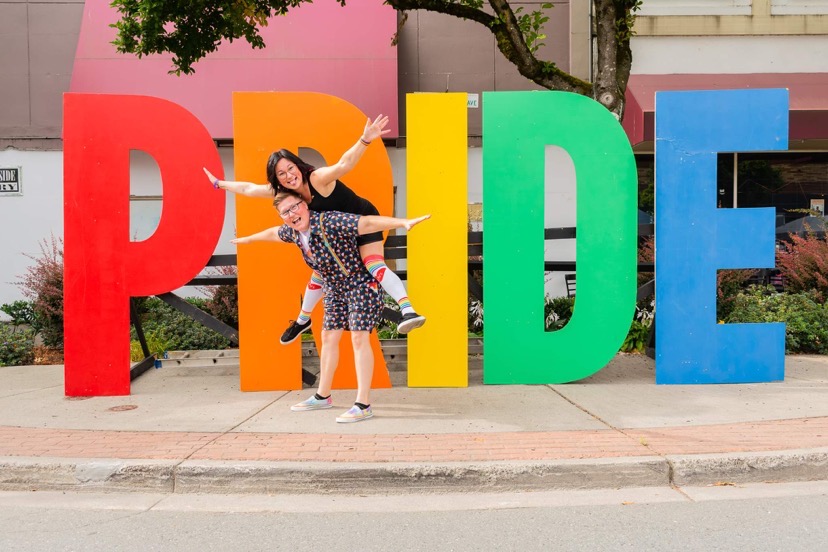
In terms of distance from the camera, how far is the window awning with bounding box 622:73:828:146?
38.2ft

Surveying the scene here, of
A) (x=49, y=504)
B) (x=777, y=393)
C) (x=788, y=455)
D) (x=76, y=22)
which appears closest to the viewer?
(x=49, y=504)

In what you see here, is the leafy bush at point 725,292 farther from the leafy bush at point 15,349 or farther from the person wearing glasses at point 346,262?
the leafy bush at point 15,349

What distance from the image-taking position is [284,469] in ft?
13.9

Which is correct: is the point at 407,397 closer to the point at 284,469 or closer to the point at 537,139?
the point at 284,469

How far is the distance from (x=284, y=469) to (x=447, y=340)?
101 inches

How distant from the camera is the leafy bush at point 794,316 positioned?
826 cm

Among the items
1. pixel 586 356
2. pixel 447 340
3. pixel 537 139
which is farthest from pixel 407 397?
pixel 537 139

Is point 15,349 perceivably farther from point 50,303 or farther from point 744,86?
point 744,86

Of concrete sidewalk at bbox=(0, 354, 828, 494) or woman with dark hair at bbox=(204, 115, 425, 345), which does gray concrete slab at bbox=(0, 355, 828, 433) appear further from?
woman with dark hair at bbox=(204, 115, 425, 345)

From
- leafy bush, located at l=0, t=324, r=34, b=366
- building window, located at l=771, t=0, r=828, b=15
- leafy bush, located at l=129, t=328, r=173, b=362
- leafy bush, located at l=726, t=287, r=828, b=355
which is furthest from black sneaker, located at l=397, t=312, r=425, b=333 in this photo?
building window, located at l=771, t=0, r=828, b=15

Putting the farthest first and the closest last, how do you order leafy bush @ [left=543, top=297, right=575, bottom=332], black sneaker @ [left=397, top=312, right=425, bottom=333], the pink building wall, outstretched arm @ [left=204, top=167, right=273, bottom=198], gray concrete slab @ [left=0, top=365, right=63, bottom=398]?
the pink building wall < leafy bush @ [left=543, top=297, right=575, bottom=332] < gray concrete slab @ [left=0, top=365, right=63, bottom=398] < outstretched arm @ [left=204, top=167, right=273, bottom=198] < black sneaker @ [left=397, top=312, right=425, bottom=333]

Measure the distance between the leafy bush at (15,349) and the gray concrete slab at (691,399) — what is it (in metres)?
5.89

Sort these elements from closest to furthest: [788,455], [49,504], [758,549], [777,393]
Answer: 1. [758,549]
2. [49,504]
3. [788,455]
4. [777,393]

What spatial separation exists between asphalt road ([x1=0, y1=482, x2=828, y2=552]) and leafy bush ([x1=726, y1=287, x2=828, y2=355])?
438 centimetres
